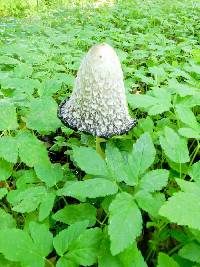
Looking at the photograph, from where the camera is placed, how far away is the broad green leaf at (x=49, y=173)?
5.00 ft

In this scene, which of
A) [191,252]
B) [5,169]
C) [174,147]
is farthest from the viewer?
[5,169]

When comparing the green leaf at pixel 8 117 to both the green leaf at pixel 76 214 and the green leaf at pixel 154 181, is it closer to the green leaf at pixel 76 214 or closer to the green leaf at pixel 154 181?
the green leaf at pixel 76 214

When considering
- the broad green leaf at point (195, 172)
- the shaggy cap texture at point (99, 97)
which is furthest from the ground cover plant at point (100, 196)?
the shaggy cap texture at point (99, 97)

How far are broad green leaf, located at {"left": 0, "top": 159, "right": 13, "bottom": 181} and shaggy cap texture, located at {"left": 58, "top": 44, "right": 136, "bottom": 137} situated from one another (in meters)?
0.32

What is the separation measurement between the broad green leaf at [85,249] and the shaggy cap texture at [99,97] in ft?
1.58

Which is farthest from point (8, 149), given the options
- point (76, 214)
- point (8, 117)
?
point (76, 214)

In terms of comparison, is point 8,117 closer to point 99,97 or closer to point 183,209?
point 99,97

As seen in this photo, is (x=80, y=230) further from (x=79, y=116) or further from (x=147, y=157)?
(x=79, y=116)

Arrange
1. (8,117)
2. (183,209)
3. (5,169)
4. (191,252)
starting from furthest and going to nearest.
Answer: (8,117)
(5,169)
(191,252)
(183,209)

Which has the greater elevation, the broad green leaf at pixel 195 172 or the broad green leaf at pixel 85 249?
the broad green leaf at pixel 195 172

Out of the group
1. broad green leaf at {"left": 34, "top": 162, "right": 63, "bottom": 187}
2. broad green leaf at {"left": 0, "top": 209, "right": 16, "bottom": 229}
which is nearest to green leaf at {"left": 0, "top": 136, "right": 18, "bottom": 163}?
broad green leaf at {"left": 34, "top": 162, "right": 63, "bottom": 187}

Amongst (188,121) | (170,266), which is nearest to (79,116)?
(188,121)

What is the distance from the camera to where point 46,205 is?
1.41 metres

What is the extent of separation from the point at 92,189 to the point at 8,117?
0.67 m
